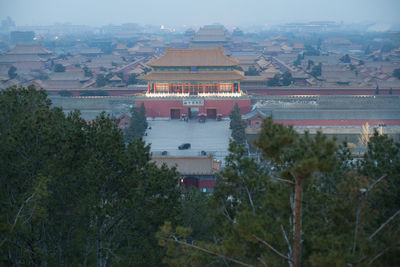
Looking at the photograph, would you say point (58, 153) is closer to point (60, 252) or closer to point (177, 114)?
point (60, 252)

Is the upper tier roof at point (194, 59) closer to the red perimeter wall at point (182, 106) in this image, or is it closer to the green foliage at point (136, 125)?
the red perimeter wall at point (182, 106)

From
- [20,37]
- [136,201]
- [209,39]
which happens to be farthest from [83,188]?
[20,37]

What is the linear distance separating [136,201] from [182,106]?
59.7 ft

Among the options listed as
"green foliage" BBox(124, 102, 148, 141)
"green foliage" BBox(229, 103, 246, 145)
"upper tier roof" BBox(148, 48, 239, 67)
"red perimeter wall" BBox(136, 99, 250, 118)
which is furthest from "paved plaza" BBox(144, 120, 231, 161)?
"upper tier roof" BBox(148, 48, 239, 67)

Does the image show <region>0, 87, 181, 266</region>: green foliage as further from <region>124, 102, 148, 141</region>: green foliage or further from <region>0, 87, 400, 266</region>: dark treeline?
<region>124, 102, 148, 141</region>: green foliage

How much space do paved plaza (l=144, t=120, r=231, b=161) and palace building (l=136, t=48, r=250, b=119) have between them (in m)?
0.90

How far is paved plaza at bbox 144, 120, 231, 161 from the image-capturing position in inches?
736

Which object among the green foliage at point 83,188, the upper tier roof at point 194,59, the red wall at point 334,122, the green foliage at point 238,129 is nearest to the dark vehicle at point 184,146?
the green foliage at point 238,129

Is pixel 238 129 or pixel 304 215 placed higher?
pixel 304 215

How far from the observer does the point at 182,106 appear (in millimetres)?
24953

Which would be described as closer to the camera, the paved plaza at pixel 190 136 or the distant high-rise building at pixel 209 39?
the paved plaza at pixel 190 136

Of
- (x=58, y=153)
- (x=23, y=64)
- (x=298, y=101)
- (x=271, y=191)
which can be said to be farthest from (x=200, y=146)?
(x=23, y=64)

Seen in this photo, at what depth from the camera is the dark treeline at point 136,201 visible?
499 centimetres

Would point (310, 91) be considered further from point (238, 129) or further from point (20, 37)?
point (20, 37)
